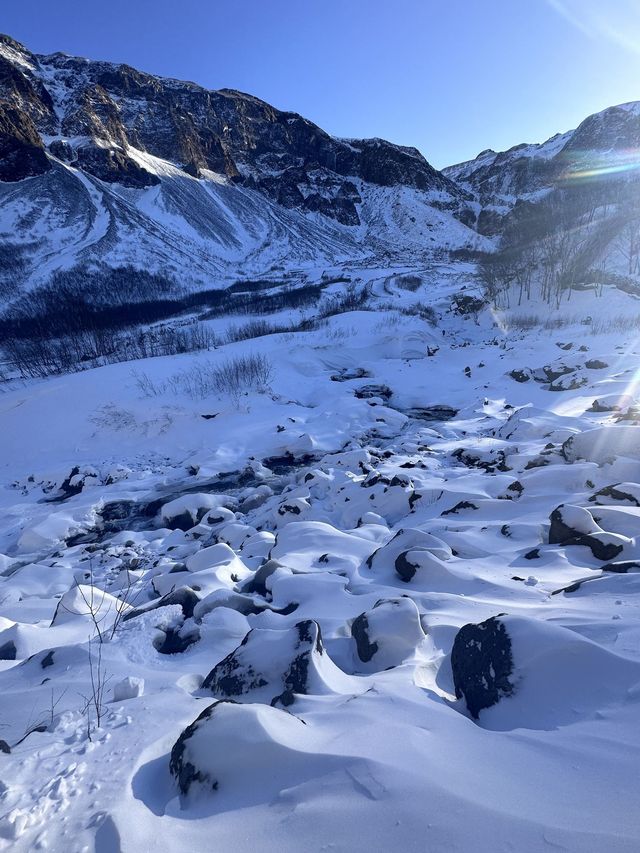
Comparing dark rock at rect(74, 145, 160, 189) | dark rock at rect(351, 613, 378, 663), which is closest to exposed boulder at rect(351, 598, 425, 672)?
dark rock at rect(351, 613, 378, 663)

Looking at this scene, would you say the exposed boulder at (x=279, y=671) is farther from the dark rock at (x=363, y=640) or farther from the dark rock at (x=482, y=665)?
the dark rock at (x=482, y=665)

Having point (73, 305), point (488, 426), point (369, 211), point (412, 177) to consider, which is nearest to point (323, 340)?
point (488, 426)

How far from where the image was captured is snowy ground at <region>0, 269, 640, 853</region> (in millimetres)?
1704

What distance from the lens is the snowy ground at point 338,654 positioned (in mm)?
1704

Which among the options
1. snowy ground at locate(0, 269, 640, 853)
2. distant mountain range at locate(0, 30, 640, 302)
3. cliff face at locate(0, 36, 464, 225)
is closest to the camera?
snowy ground at locate(0, 269, 640, 853)

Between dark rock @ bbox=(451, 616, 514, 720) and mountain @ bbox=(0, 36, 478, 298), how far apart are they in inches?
3237

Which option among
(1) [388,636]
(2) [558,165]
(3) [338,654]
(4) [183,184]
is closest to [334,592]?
(3) [338,654]

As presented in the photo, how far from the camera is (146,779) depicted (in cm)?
215

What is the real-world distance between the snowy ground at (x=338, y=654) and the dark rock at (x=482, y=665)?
0.04m

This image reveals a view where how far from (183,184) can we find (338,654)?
122 metres

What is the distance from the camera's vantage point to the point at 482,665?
2.54 meters

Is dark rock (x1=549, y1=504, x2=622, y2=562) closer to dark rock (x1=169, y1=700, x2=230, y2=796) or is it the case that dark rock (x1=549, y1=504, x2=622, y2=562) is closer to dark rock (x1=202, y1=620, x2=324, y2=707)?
dark rock (x1=202, y1=620, x2=324, y2=707)

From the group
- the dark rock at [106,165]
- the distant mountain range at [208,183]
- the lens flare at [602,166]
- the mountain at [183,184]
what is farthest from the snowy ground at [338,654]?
the dark rock at [106,165]

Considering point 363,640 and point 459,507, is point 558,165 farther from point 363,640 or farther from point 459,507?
point 363,640
